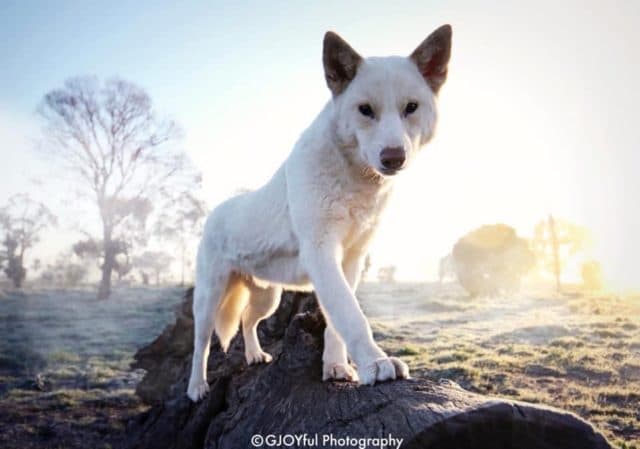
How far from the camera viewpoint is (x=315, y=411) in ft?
10.9

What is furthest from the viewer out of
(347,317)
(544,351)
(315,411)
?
(544,351)

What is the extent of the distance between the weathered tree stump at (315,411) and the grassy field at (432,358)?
2076 mm

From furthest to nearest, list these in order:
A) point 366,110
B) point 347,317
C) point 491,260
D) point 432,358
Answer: point 491,260, point 432,358, point 366,110, point 347,317

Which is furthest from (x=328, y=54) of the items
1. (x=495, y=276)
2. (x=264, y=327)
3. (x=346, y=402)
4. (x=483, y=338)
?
(x=495, y=276)

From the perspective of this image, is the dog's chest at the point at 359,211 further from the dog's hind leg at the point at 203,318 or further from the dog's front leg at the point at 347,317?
the dog's hind leg at the point at 203,318

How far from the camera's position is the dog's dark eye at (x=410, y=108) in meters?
3.21

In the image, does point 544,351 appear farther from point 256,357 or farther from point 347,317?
point 347,317

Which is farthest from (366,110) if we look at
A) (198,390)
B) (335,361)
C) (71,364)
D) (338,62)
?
(71,364)

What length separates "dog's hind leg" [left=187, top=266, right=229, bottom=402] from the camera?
5.06 meters

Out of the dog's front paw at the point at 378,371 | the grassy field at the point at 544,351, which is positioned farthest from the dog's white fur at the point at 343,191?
the grassy field at the point at 544,351

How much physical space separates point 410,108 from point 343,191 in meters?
0.77

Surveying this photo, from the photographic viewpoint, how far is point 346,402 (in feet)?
10.4

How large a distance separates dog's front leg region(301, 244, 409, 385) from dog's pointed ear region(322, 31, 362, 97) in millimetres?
1223

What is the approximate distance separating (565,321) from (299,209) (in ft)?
36.7
